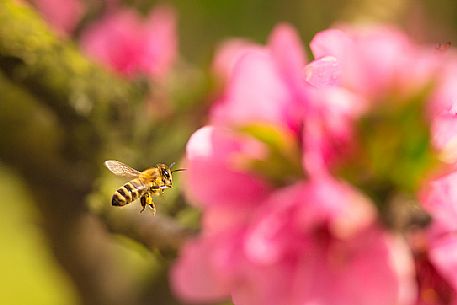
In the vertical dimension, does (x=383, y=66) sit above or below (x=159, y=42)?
below

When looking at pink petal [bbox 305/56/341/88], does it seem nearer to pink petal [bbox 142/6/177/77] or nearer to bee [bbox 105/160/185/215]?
bee [bbox 105/160/185/215]

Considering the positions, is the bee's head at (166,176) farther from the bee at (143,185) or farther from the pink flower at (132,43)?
the pink flower at (132,43)

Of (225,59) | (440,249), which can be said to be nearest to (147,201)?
(440,249)

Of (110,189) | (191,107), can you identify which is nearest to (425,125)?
(110,189)

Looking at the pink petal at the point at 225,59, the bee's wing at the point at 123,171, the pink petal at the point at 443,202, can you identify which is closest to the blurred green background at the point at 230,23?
the pink petal at the point at 225,59

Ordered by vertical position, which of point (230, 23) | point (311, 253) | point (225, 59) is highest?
point (230, 23)

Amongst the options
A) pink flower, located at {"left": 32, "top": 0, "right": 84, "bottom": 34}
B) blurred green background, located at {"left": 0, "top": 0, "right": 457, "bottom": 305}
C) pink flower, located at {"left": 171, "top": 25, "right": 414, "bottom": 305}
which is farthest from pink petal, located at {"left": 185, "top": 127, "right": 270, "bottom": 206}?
pink flower, located at {"left": 32, "top": 0, "right": 84, "bottom": 34}

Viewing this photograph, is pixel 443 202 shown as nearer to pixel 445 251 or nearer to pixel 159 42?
pixel 445 251

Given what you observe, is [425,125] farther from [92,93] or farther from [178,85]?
[178,85]
